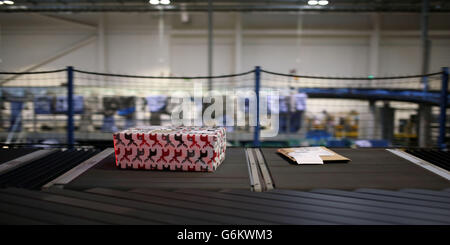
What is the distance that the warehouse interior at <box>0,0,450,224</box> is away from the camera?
0.93 m

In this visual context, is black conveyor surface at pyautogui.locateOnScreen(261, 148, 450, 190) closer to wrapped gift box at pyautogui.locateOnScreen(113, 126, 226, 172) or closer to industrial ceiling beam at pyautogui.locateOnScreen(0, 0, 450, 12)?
wrapped gift box at pyautogui.locateOnScreen(113, 126, 226, 172)

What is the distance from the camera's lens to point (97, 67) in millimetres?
7902

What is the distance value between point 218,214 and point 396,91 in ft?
16.9

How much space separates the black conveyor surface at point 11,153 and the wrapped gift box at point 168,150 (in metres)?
0.65

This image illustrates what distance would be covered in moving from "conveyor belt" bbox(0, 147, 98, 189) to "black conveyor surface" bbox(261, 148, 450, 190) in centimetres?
94

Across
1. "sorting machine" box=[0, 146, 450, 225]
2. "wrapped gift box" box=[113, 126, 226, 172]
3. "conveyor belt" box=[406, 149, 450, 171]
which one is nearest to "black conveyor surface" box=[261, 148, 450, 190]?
"sorting machine" box=[0, 146, 450, 225]

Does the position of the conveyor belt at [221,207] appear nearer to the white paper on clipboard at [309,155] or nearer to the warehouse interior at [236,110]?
the warehouse interior at [236,110]

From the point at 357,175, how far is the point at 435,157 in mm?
706

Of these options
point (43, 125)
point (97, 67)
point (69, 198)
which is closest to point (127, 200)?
point (69, 198)

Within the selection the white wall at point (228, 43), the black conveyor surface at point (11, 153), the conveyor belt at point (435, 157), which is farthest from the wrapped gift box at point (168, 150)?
the white wall at point (228, 43)
